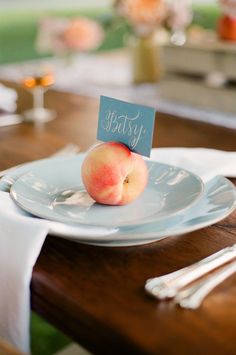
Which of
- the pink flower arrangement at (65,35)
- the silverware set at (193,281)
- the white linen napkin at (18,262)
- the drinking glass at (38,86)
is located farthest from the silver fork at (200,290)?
the pink flower arrangement at (65,35)

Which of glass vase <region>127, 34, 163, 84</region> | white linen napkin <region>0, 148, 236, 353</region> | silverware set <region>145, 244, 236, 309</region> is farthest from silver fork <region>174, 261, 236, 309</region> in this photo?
glass vase <region>127, 34, 163, 84</region>

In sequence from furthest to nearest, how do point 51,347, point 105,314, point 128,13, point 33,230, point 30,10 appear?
point 30,10
point 128,13
point 51,347
point 33,230
point 105,314

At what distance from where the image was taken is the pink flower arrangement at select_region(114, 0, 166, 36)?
2079 mm

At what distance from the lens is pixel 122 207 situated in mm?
742

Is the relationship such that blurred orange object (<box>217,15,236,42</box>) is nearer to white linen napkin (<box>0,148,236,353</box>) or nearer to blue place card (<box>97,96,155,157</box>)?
blue place card (<box>97,96,155,157</box>)

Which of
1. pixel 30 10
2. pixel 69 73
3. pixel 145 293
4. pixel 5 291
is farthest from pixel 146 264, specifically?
pixel 30 10

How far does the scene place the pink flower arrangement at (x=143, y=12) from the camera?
2.08m

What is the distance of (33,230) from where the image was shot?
659 mm

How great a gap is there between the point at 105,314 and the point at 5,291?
0.14 metres

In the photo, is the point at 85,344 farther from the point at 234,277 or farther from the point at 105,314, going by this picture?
the point at 234,277

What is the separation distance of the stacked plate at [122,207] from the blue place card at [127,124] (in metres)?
0.08

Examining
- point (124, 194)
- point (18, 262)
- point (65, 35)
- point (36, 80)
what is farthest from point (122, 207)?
point (65, 35)

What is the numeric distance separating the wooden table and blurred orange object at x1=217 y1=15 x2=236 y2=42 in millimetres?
1532

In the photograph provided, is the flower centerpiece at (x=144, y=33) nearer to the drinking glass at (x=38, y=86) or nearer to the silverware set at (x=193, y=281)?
the drinking glass at (x=38, y=86)
